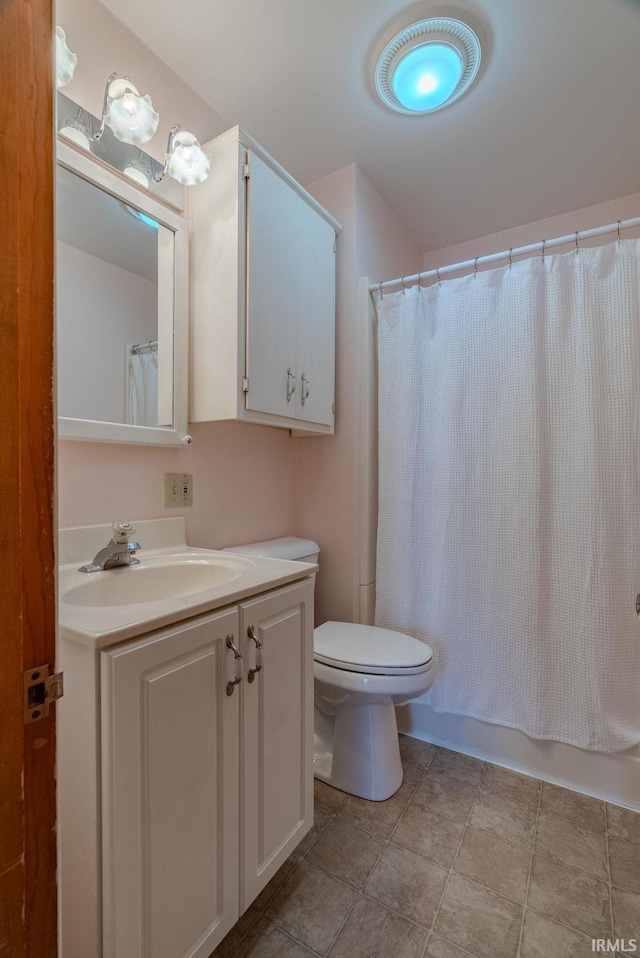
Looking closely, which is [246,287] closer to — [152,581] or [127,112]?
[127,112]

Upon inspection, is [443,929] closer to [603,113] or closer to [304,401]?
[304,401]

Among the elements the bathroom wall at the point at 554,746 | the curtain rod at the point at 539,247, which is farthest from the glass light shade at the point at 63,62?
the bathroom wall at the point at 554,746

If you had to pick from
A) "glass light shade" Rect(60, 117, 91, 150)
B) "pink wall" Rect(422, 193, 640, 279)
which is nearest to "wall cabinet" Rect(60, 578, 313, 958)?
"glass light shade" Rect(60, 117, 91, 150)

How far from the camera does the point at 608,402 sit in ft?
4.60

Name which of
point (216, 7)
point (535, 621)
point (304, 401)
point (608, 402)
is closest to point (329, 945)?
point (535, 621)

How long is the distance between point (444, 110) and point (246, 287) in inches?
39.8

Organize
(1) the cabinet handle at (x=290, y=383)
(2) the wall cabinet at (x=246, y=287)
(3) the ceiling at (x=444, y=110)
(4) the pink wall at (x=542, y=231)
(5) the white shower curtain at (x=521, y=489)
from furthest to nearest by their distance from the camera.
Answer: (4) the pink wall at (x=542, y=231) < (1) the cabinet handle at (x=290, y=383) < (5) the white shower curtain at (x=521, y=489) < (2) the wall cabinet at (x=246, y=287) < (3) the ceiling at (x=444, y=110)

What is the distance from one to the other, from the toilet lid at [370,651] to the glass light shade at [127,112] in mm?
1613

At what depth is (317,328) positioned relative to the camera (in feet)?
5.44

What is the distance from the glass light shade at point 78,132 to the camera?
1.06m

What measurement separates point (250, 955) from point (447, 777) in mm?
860

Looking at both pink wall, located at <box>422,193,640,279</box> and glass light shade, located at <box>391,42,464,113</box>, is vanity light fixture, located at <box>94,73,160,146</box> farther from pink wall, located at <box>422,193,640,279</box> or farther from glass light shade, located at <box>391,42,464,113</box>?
pink wall, located at <box>422,193,640,279</box>

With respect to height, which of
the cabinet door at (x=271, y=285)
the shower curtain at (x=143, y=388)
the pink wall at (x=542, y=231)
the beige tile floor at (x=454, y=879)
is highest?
the pink wall at (x=542, y=231)

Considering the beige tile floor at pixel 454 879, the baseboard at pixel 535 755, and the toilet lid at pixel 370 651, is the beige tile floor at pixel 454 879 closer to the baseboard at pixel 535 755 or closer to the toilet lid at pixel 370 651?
the baseboard at pixel 535 755
